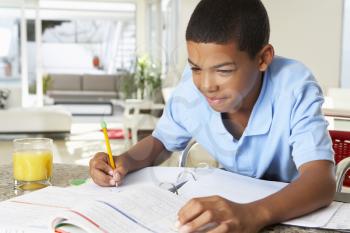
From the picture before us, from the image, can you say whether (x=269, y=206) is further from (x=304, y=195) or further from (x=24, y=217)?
(x=24, y=217)

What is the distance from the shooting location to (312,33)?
433 cm

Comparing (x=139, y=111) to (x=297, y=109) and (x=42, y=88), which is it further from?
(x=297, y=109)

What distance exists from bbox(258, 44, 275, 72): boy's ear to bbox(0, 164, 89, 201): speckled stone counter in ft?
1.47

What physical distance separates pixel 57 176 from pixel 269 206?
0.52 meters

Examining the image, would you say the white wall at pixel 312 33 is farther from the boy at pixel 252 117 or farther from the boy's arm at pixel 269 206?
the boy's arm at pixel 269 206

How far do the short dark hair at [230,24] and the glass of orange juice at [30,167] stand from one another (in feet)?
1.26

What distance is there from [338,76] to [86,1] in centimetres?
441

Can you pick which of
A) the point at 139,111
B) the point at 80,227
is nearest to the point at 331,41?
the point at 139,111

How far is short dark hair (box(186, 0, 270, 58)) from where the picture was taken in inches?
32.3

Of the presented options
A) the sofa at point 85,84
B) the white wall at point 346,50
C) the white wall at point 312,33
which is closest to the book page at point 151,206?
the white wall at point 312,33

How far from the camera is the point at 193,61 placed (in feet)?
2.71

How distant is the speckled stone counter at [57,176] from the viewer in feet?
2.92

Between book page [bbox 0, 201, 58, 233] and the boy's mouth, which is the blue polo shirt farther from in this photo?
book page [bbox 0, 201, 58, 233]

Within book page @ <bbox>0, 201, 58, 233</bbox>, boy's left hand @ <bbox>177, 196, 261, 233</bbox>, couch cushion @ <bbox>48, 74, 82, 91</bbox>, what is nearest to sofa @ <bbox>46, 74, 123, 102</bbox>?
couch cushion @ <bbox>48, 74, 82, 91</bbox>
